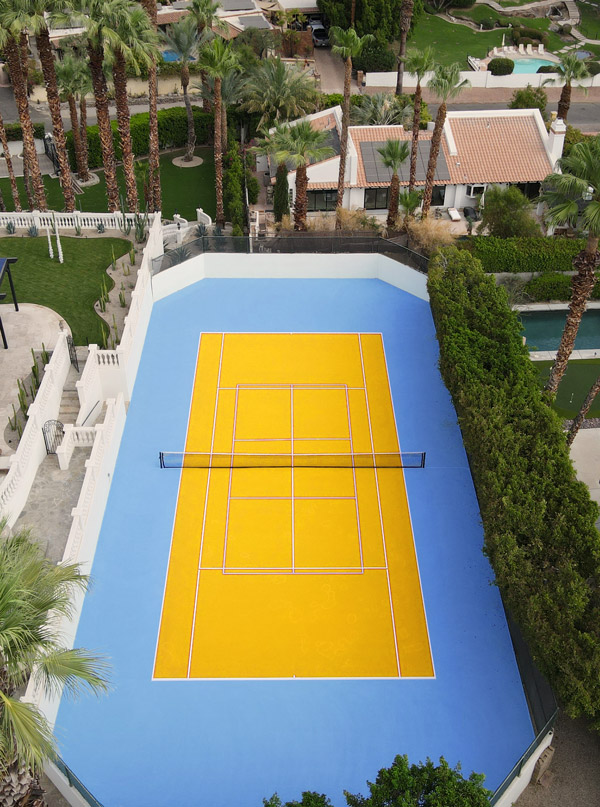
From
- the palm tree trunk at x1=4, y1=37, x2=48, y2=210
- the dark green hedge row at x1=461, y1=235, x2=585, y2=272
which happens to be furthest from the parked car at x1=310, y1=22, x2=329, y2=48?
the palm tree trunk at x1=4, y1=37, x2=48, y2=210

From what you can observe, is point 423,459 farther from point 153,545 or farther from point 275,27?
point 275,27

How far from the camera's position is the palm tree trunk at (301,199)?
3972 centimetres

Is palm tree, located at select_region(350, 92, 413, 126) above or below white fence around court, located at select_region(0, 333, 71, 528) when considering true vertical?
below

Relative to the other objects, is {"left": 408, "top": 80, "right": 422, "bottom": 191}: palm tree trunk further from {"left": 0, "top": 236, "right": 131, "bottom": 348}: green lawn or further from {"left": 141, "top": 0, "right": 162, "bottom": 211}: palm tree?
{"left": 0, "top": 236, "right": 131, "bottom": 348}: green lawn

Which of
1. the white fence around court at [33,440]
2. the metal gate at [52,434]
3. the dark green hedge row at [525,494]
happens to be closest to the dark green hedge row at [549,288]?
the dark green hedge row at [525,494]

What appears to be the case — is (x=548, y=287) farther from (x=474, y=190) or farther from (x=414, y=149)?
(x=414, y=149)

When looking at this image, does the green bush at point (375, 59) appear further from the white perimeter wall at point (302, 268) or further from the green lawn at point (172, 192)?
the white perimeter wall at point (302, 268)

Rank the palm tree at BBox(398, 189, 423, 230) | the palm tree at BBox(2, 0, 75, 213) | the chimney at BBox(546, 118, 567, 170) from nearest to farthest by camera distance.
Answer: the palm tree at BBox(2, 0, 75, 213), the palm tree at BBox(398, 189, 423, 230), the chimney at BBox(546, 118, 567, 170)

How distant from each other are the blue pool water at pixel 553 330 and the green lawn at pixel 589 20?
44300mm

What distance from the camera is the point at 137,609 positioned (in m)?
22.9

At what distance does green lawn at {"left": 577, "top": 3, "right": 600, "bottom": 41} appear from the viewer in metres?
76.3

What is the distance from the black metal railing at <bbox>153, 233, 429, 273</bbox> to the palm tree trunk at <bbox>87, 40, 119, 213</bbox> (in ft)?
15.5

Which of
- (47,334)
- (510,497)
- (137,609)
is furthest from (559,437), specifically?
(47,334)

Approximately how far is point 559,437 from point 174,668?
11971mm
